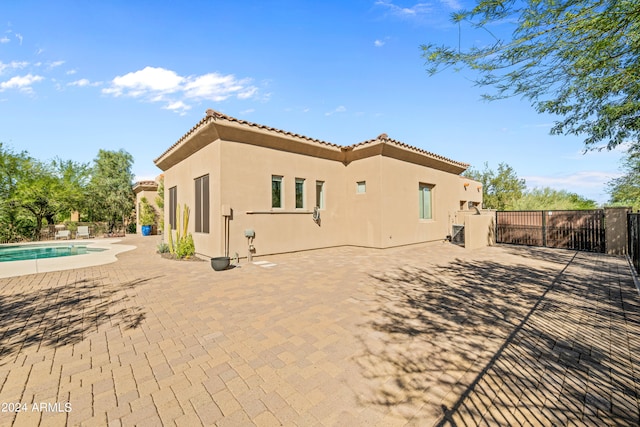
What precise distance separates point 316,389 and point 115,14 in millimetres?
11503

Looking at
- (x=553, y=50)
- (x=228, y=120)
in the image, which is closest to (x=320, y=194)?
(x=228, y=120)

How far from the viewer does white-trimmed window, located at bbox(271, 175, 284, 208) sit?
9738 mm

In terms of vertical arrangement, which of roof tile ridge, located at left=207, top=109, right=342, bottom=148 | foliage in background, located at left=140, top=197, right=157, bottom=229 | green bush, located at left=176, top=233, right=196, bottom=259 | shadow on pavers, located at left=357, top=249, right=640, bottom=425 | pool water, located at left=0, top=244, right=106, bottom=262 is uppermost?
roof tile ridge, located at left=207, top=109, right=342, bottom=148

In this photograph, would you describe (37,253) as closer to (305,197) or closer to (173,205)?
(173,205)

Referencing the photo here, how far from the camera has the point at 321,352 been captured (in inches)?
118

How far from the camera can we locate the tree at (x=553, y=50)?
3229 mm

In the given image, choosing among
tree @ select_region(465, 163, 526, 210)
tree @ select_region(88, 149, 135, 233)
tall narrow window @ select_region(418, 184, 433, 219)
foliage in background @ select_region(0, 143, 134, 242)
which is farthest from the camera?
tree @ select_region(465, 163, 526, 210)

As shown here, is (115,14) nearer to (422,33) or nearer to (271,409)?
(422,33)

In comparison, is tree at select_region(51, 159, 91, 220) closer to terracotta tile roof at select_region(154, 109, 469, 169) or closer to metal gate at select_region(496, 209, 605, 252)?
terracotta tile roof at select_region(154, 109, 469, 169)

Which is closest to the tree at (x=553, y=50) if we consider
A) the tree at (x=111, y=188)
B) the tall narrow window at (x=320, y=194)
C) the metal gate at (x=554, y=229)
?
the tall narrow window at (x=320, y=194)

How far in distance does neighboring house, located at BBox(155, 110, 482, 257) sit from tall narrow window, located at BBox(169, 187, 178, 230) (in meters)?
0.05

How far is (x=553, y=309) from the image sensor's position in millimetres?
4387

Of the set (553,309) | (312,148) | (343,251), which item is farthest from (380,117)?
(553,309)

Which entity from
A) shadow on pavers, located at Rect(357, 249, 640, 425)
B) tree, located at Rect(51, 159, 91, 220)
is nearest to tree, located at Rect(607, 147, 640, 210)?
shadow on pavers, located at Rect(357, 249, 640, 425)
